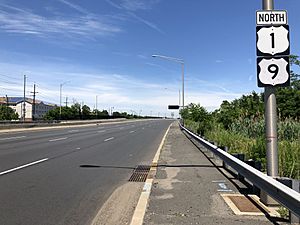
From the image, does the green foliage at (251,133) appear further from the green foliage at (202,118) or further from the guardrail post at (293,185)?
the guardrail post at (293,185)

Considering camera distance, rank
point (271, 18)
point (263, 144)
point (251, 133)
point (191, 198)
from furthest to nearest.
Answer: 1. point (251, 133)
2. point (263, 144)
3. point (191, 198)
4. point (271, 18)

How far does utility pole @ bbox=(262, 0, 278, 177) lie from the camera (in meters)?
6.08

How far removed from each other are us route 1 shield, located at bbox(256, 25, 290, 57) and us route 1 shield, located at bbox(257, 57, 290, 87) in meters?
0.13

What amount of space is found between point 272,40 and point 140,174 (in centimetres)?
558

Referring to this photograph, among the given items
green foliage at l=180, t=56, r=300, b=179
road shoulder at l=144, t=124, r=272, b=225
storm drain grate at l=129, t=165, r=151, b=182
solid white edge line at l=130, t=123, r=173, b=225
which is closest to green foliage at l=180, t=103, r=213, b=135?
green foliage at l=180, t=56, r=300, b=179

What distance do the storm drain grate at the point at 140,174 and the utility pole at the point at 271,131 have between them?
12.8 feet

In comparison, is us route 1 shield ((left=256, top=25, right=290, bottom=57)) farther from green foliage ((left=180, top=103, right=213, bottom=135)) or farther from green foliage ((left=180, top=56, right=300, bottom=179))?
green foliage ((left=180, top=103, right=213, bottom=135))

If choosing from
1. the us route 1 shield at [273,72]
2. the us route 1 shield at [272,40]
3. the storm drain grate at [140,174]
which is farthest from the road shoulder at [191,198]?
the us route 1 shield at [272,40]

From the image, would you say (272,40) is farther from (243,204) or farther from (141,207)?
(141,207)

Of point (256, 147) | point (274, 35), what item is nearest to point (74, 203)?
point (274, 35)

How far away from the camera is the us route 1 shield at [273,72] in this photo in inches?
245

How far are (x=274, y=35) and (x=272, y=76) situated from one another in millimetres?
773

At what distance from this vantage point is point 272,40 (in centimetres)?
634

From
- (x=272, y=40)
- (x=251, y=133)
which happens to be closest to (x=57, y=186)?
(x=272, y=40)
